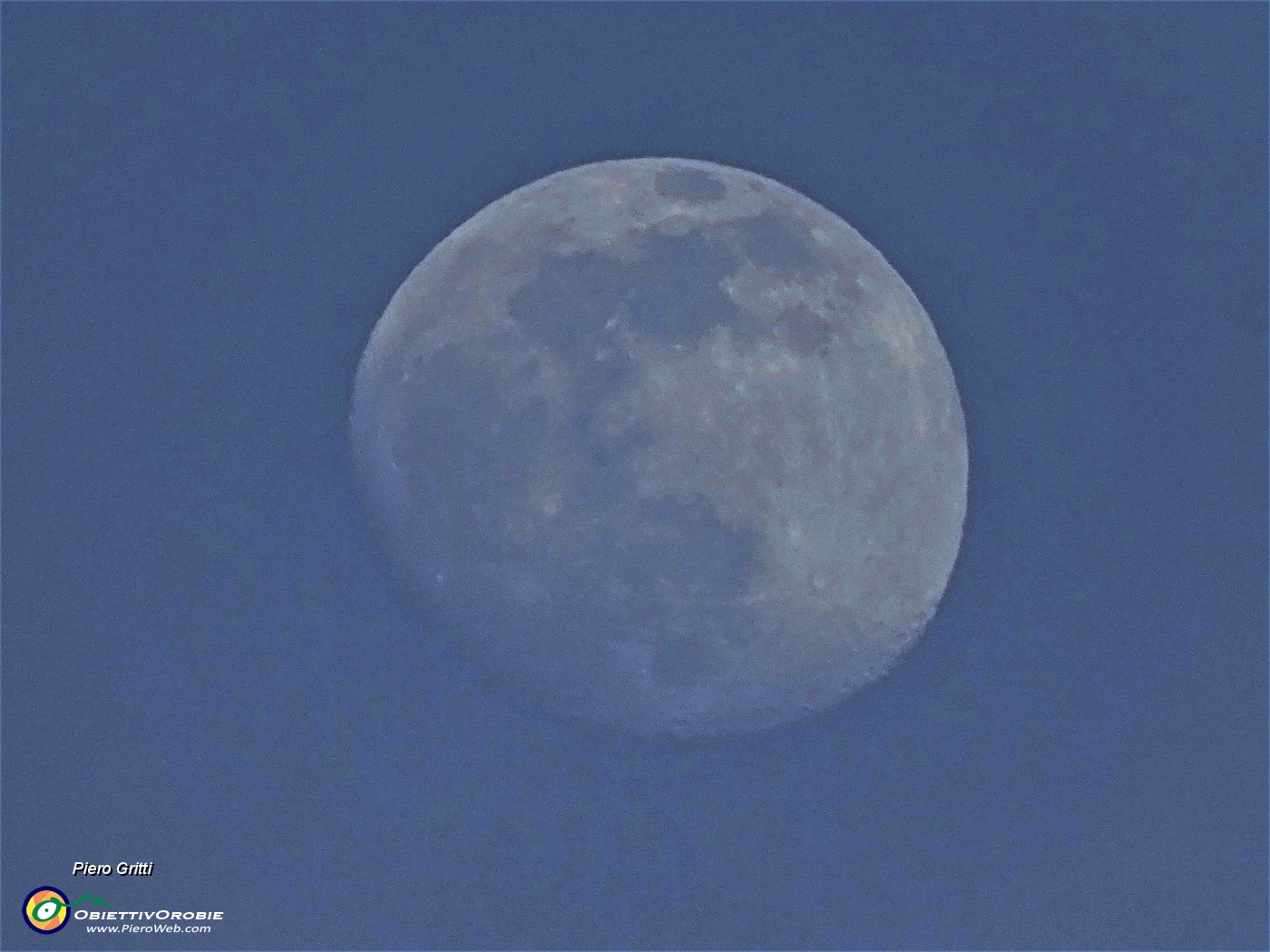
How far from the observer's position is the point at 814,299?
20.9 metres

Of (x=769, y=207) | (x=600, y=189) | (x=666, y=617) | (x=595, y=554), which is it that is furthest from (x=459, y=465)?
(x=769, y=207)

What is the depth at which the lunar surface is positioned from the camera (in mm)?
19297

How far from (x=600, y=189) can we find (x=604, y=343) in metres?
4.32

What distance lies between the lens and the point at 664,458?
62.6ft

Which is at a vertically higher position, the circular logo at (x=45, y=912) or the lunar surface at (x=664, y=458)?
the lunar surface at (x=664, y=458)

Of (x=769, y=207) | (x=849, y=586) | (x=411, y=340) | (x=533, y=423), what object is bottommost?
(x=849, y=586)

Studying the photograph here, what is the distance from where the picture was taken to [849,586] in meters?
20.5

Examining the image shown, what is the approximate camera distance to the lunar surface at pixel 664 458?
19297mm

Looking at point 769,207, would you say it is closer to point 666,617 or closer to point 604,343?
point 604,343

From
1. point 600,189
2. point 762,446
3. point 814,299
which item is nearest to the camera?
point 762,446

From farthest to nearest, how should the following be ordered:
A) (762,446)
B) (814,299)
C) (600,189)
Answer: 1. (600,189)
2. (814,299)
3. (762,446)

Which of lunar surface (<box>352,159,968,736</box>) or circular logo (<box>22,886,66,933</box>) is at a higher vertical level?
lunar surface (<box>352,159,968,736</box>)

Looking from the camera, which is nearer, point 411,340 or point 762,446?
point 762,446

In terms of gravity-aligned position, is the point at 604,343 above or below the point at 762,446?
above
